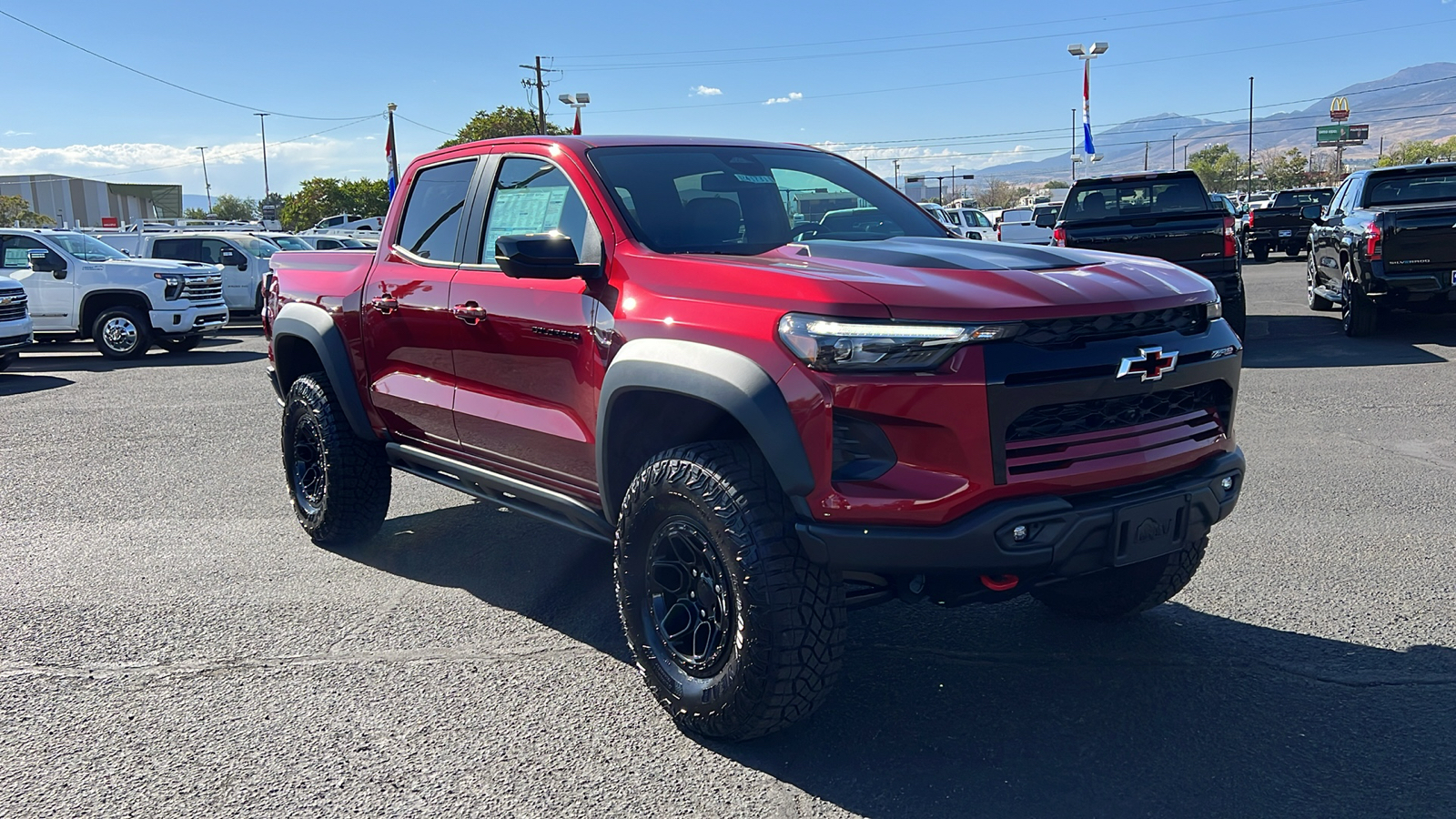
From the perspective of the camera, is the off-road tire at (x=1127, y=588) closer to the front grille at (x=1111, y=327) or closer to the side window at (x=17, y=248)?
the front grille at (x=1111, y=327)

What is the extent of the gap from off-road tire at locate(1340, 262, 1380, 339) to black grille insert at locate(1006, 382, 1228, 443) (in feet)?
33.2

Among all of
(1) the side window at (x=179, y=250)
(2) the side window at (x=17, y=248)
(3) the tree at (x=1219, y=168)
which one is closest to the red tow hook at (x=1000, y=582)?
(2) the side window at (x=17, y=248)

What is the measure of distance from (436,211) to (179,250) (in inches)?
709

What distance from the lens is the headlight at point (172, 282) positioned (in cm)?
1612

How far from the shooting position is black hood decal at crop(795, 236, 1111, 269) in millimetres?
3584

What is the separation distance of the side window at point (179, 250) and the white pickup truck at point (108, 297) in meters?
4.21

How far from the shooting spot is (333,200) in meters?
71.1

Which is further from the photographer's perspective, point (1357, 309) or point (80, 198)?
point (80, 198)

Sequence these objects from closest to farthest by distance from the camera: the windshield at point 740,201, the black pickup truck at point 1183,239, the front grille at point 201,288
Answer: the windshield at point 740,201, the black pickup truck at point 1183,239, the front grille at point 201,288

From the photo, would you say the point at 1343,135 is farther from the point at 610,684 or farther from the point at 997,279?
the point at 610,684

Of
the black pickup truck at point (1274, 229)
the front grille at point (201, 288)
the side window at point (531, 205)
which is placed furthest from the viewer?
the black pickup truck at point (1274, 229)

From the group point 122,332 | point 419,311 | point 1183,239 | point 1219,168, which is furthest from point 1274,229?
point 1219,168

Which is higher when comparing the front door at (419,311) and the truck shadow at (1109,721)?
the front door at (419,311)

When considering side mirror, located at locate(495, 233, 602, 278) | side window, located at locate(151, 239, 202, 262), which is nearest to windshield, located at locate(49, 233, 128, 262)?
side window, located at locate(151, 239, 202, 262)
